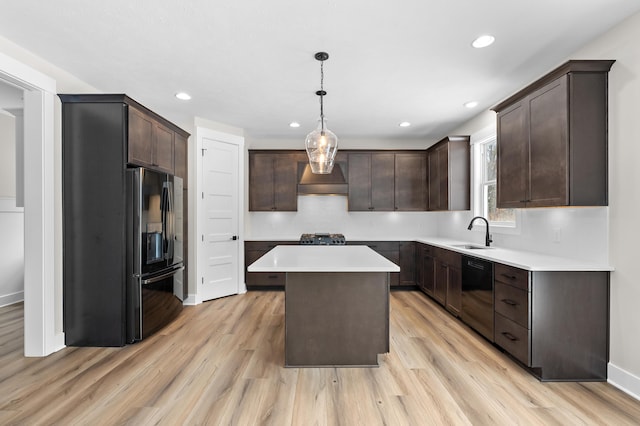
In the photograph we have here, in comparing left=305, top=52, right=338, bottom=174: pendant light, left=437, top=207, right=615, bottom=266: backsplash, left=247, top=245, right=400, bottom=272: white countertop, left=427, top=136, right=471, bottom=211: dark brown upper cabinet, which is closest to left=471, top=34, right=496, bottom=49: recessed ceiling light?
left=305, top=52, right=338, bottom=174: pendant light

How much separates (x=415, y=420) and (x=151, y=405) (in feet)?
5.63

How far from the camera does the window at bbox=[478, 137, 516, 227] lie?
3977 mm

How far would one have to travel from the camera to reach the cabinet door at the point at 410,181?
17.9 feet

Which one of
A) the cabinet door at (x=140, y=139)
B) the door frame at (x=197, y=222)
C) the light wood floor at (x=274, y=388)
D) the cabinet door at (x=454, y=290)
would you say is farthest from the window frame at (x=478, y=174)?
the cabinet door at (x=140, y=139)

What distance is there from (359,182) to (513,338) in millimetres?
3419

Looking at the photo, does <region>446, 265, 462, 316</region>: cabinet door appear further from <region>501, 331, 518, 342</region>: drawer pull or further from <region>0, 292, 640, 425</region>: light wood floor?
<region>501, 331, 518, 342</region>: drawer pull

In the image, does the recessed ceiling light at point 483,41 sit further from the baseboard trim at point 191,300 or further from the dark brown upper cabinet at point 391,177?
the baseboard trim at point 191,300

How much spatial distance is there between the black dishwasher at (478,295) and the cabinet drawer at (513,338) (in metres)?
0.12

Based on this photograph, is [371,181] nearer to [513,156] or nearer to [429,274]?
[429,274]

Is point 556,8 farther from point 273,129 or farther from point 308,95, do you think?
point 273,129

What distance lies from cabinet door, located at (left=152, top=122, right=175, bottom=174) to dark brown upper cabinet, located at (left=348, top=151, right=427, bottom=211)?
9.48ft

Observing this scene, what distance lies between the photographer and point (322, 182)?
5.33 metres

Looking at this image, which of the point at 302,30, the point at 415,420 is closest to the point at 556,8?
the point at 302,30

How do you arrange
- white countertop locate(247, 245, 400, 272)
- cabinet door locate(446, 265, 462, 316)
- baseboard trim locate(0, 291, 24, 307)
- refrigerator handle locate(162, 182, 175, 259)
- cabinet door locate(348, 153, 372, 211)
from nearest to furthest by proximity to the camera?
1. white countertop locate(247, 245, 400, 272)
2. refrigerator handle locate(162, 182, 175, 259)
3. cabinet door locate(446, 265, 462, 316)
4. baseboard trim locate(0, 291, 24, 307)
5. cabinet door locate(348, 153, 372, 211)
